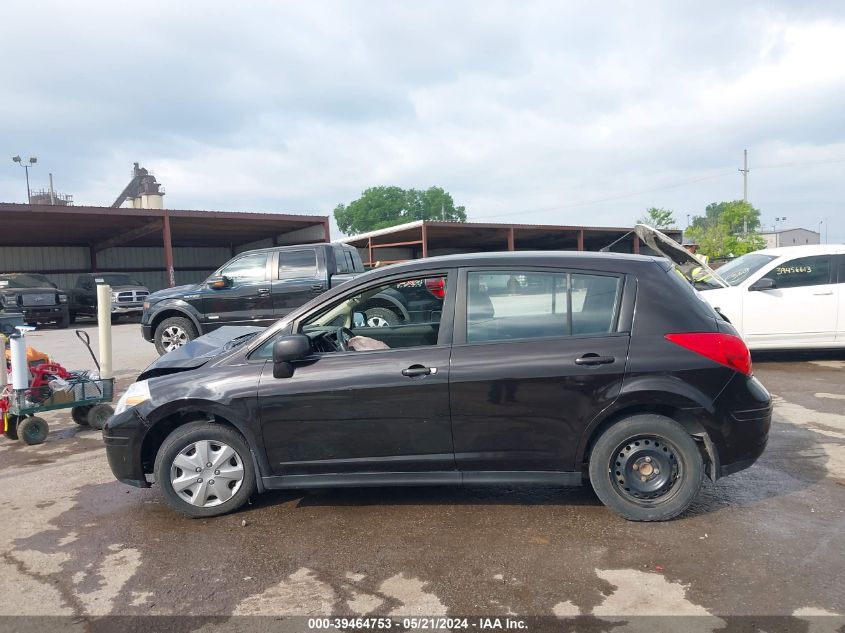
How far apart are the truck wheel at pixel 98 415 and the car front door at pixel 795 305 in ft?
27.0

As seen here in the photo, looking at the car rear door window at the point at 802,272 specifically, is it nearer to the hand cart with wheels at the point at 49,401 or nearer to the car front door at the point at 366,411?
the car front door at the point at 366,411

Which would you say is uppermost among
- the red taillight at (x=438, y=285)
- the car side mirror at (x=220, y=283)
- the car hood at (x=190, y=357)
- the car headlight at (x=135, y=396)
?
the car side mirror at (x=220, y=283)

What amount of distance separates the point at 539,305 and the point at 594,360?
49 cm

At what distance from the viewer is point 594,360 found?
A: 3668 millimetres

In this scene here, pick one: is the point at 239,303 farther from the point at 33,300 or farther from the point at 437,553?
the point at 33,300

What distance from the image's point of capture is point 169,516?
Answer: 13.5 ft

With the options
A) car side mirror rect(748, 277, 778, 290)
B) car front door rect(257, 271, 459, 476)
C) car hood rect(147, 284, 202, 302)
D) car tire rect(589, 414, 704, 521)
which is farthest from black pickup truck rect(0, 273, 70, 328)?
car tire rect(589, 414, 704, 521)

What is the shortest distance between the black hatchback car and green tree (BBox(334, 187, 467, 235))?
9098cm

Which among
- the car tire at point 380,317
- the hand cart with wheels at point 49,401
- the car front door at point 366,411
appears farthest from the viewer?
the hand cart with wheels at point 49,401

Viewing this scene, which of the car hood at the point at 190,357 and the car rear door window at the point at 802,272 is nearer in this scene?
the car hood at the point at 190,357

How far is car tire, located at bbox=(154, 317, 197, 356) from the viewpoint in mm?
11031

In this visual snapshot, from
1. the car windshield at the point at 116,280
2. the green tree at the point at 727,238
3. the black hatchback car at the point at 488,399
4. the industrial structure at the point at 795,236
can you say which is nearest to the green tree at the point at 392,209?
the industrial structure at the point at 795,236

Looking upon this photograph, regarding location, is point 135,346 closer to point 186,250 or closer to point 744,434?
point 744,434

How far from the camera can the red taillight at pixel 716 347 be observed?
367cm
